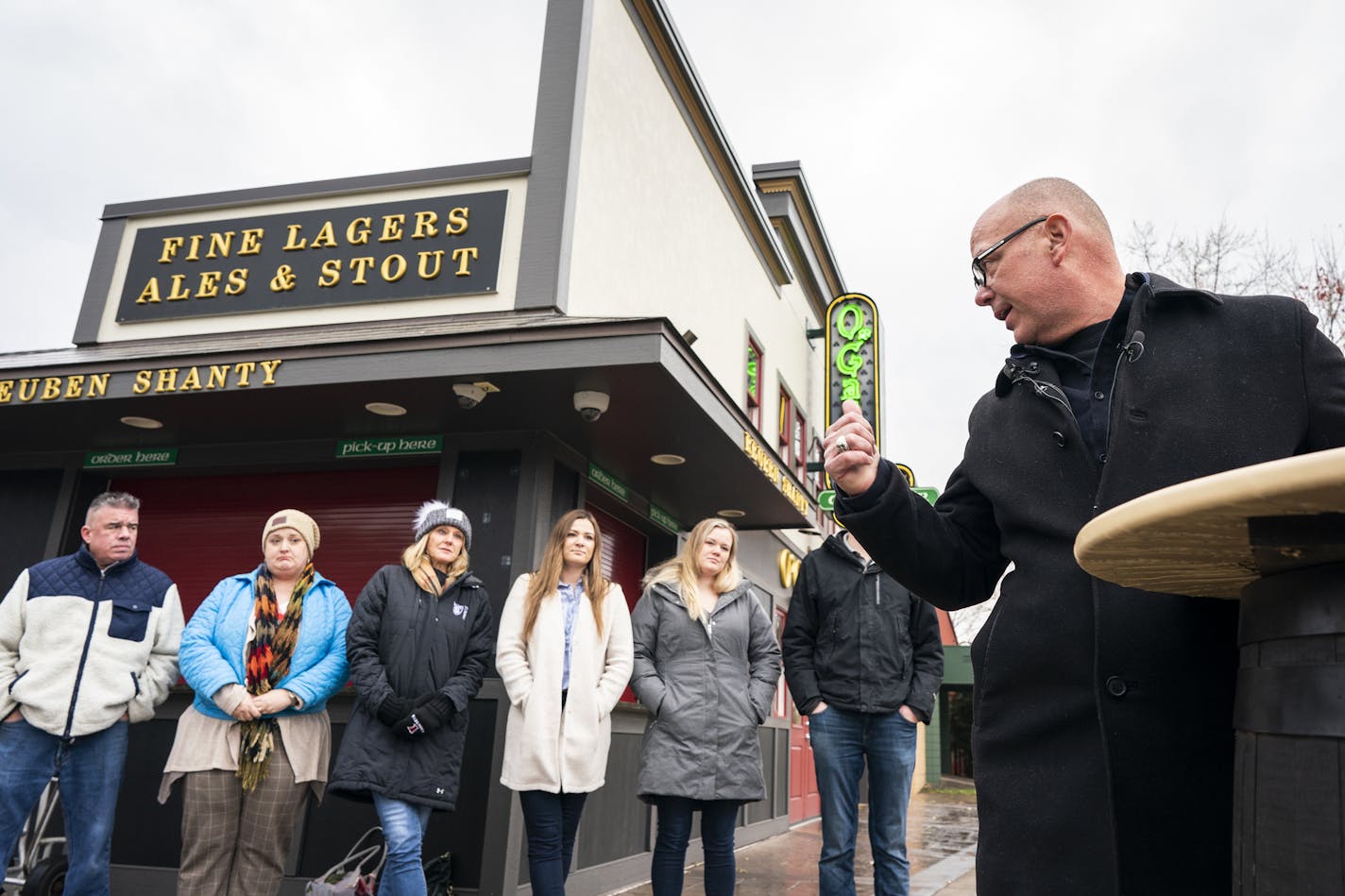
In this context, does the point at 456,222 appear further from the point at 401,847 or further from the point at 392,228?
the point at 401,847

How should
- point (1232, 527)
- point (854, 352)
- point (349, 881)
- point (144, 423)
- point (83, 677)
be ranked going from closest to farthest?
point (1232, 527), point (83, 677), point (349, 881), point (144, 423), point (854, 352)

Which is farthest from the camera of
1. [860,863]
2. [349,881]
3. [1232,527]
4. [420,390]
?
[860,863]

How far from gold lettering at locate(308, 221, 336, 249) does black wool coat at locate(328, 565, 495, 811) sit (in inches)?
139

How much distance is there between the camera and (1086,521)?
1499 mm

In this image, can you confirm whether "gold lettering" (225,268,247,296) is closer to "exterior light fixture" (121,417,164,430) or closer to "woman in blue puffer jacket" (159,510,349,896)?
"exterior light fixture" (121,417,164,430)

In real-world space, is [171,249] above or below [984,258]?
above

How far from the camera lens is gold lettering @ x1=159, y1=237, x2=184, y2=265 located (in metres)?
7.69

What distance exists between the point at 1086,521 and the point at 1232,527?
626mm

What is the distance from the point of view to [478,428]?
262 inches

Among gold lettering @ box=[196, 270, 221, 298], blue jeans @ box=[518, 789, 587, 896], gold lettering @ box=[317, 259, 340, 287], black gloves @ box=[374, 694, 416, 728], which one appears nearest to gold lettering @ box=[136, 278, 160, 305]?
gold lettering @ box=[196, 270, 221, 298]

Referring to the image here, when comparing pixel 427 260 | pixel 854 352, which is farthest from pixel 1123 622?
pixel 854 352

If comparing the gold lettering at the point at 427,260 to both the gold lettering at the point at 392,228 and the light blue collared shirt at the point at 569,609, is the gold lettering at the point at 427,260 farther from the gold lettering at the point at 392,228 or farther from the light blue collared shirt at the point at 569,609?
the light blue collared shirt at the point at 569,609

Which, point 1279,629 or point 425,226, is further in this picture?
point 425,226

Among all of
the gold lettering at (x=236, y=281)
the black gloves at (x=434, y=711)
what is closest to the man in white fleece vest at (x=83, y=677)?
the black gloves at (x=434, y=711)
